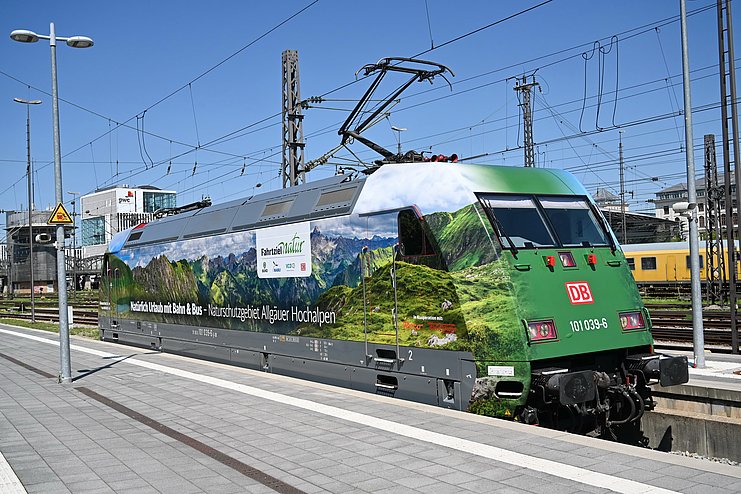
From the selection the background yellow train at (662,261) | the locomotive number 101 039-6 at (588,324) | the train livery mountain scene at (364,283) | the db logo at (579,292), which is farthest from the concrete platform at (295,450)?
the background yellow train at (662,261)

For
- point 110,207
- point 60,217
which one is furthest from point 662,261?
point 110,207

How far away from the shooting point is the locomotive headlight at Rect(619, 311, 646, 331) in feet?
29.9

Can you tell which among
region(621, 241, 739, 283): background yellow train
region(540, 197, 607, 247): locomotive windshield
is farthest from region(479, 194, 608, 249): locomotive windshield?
region(621, 241, 739, 283): background yellow train

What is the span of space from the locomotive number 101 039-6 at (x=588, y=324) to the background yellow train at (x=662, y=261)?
32.7m

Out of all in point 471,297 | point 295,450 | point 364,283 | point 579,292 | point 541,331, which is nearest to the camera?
point 295,450

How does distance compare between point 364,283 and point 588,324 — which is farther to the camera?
point 364,283

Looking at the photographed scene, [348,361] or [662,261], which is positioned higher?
[662,261]

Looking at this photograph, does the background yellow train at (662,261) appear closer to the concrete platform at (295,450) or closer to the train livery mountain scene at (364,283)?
the train livery mountain scene at (364,283)

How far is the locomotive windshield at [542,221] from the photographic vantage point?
347 inches

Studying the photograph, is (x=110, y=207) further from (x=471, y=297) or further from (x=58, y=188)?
(x=471, y=297)

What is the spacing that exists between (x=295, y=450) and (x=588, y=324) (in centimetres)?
392

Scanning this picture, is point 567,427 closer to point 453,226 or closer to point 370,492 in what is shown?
point 453,226

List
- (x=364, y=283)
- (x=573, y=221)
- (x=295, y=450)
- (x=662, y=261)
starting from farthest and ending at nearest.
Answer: (x=662, y=261) → (x=364, y=283) → (x=573, y=221) → (x=295, y=450)

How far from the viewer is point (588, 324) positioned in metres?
8.71
